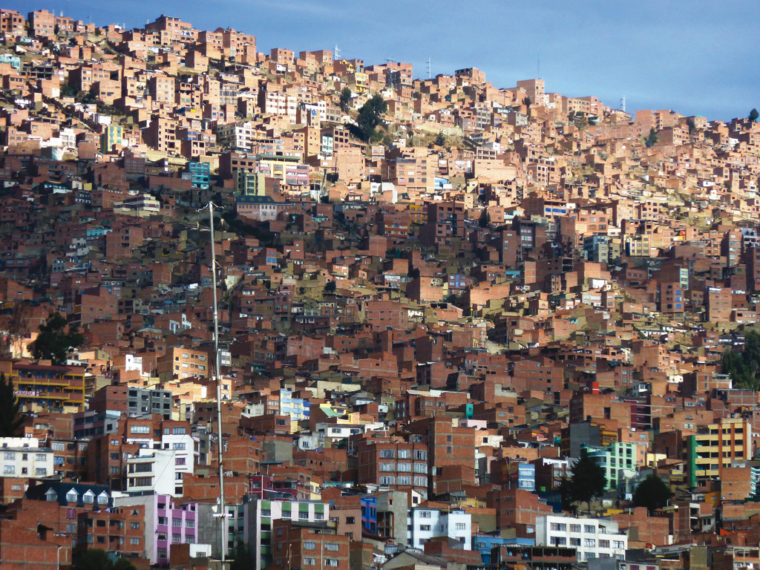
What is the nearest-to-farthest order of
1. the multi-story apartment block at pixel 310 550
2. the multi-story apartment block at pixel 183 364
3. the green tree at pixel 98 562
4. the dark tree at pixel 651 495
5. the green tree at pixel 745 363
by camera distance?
the green tree at pixel 98 562 → the multi-story apartment block at pixel 310 550 → the dark tree at pixel 651 495 → the multi-story apartment block at pixel 183 364 → the green tree at pixel 745 363

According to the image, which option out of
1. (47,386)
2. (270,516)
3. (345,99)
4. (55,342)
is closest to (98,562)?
(270,516)

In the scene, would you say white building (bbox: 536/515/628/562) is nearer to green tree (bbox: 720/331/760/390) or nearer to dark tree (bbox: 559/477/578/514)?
dark tree (bbox: 559/477/578/514)

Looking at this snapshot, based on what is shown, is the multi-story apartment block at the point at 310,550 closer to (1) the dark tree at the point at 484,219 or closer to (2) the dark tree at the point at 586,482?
(2) the dark tree at the point at 586,482

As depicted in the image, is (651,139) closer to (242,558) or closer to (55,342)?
(55,342)

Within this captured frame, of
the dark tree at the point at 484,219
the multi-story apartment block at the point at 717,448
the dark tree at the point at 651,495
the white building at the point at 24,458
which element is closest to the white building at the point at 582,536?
the dark tree at the point at 651,495

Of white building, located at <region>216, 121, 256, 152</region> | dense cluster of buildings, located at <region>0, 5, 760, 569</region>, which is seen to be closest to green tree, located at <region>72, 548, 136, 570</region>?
dense cluster of buildings, located at <region>0, 5, 760, 569</region>

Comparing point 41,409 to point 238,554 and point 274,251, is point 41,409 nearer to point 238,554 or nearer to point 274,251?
point 238,554
